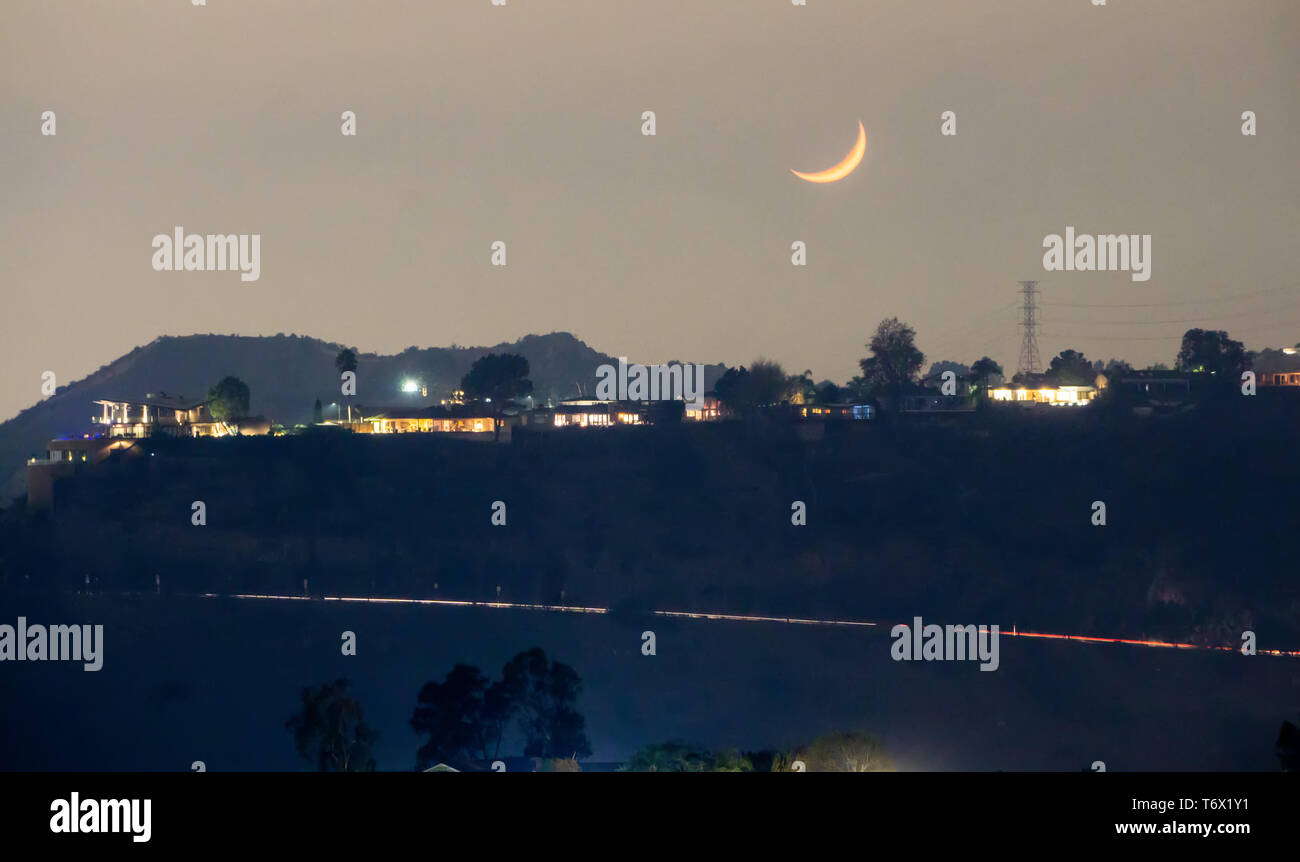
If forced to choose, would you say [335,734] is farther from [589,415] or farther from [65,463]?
[589,415]

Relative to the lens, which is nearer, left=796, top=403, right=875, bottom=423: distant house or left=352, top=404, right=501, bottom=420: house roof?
left=796, top=403, right=875, bottom=423: distant house

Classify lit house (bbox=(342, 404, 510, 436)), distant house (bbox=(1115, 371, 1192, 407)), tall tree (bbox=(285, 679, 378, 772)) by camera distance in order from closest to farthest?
tall tree (bbox=(285, 679, 378, 772)) → distant house (bbox=(1115, 371, 1192, 407)) → lit house (bbox=(342, 404, 510, 436))

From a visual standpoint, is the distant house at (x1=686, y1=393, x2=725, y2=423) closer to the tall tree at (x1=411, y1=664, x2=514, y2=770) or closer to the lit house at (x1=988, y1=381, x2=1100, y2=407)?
the lit house at (x1=988, y1=381, x2=1100, y2=407)

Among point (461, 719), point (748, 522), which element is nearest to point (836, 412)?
point (748, 522)

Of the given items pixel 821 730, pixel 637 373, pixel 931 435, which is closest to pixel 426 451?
pixel 637 373

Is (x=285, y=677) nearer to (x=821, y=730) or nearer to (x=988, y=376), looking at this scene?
(x=821, y=730)

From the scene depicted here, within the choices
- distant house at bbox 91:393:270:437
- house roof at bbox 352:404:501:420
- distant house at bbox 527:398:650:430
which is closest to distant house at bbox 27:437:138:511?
A: distant house at bbox 91:393:270:437
